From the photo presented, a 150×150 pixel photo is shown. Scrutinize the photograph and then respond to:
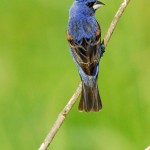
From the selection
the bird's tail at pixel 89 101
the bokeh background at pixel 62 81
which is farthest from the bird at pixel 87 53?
the bokeh background at pixel 62 81

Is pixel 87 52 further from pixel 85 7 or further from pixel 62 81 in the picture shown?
pixel 62 81

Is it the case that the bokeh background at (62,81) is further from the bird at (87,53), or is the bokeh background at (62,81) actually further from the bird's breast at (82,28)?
the bird's breast at (82,28)

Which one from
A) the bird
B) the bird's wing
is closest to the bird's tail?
the bird

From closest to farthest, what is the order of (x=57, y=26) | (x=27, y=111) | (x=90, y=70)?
(x=90, y=70), (x=27, y=111), (x=57, y=26)

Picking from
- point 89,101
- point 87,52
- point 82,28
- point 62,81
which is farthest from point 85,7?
point 62,81

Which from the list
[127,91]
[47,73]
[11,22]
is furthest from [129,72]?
[11,22]

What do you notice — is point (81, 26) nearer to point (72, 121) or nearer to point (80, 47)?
point (80, 47)
